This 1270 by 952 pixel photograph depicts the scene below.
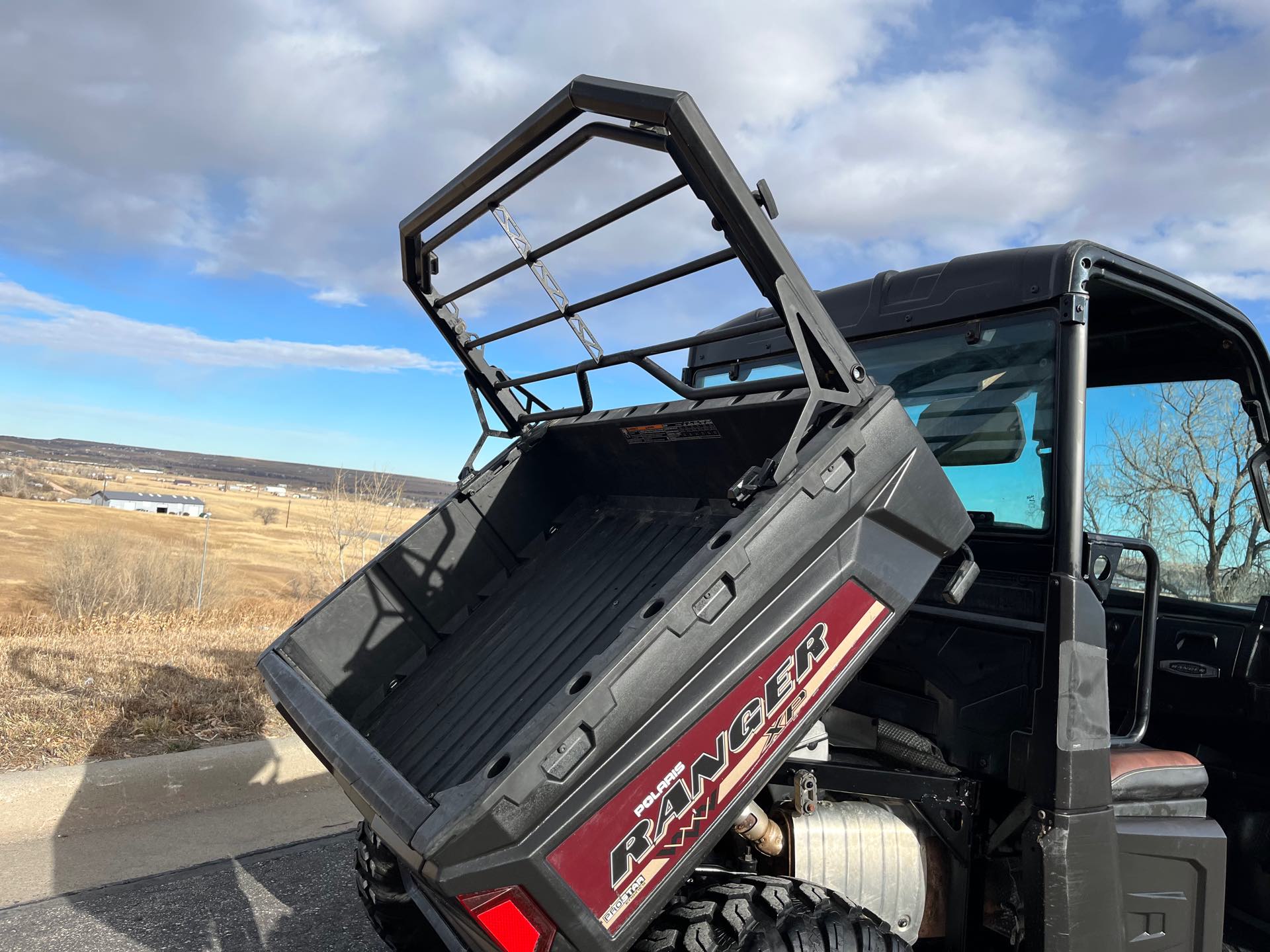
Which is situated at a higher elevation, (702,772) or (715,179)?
(715,179)

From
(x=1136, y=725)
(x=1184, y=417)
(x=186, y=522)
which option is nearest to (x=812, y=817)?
(x=1136, y=725)

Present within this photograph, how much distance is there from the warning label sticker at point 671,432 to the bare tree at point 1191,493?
1.59 metres

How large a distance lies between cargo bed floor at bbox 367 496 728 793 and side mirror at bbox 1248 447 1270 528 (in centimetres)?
204

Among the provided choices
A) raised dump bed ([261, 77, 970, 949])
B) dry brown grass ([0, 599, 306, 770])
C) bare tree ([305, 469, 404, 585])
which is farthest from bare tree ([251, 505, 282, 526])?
raised dump bed ([261, 77, 970, 949])

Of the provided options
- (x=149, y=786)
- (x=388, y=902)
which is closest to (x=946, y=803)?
(x=388, y=902)

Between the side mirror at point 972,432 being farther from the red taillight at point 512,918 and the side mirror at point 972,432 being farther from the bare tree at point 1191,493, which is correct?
the red taillight at point 512,918

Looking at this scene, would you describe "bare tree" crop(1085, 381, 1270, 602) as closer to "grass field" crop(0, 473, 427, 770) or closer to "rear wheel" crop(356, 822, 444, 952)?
"rear wheel" crop(356, 822, 444, 952)

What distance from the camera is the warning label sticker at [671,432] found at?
9.36 ft

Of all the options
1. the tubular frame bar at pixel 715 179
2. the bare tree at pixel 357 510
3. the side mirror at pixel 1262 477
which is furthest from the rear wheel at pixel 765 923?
the bare tree at pixel 357 510

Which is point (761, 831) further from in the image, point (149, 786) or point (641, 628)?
point (149, 786)

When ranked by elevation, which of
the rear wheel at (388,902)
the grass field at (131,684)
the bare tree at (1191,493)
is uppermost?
the bare tree at (1191,493)

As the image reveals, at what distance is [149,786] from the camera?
4.84m

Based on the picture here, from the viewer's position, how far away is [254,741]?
5.54 m

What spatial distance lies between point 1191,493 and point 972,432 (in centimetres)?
121
